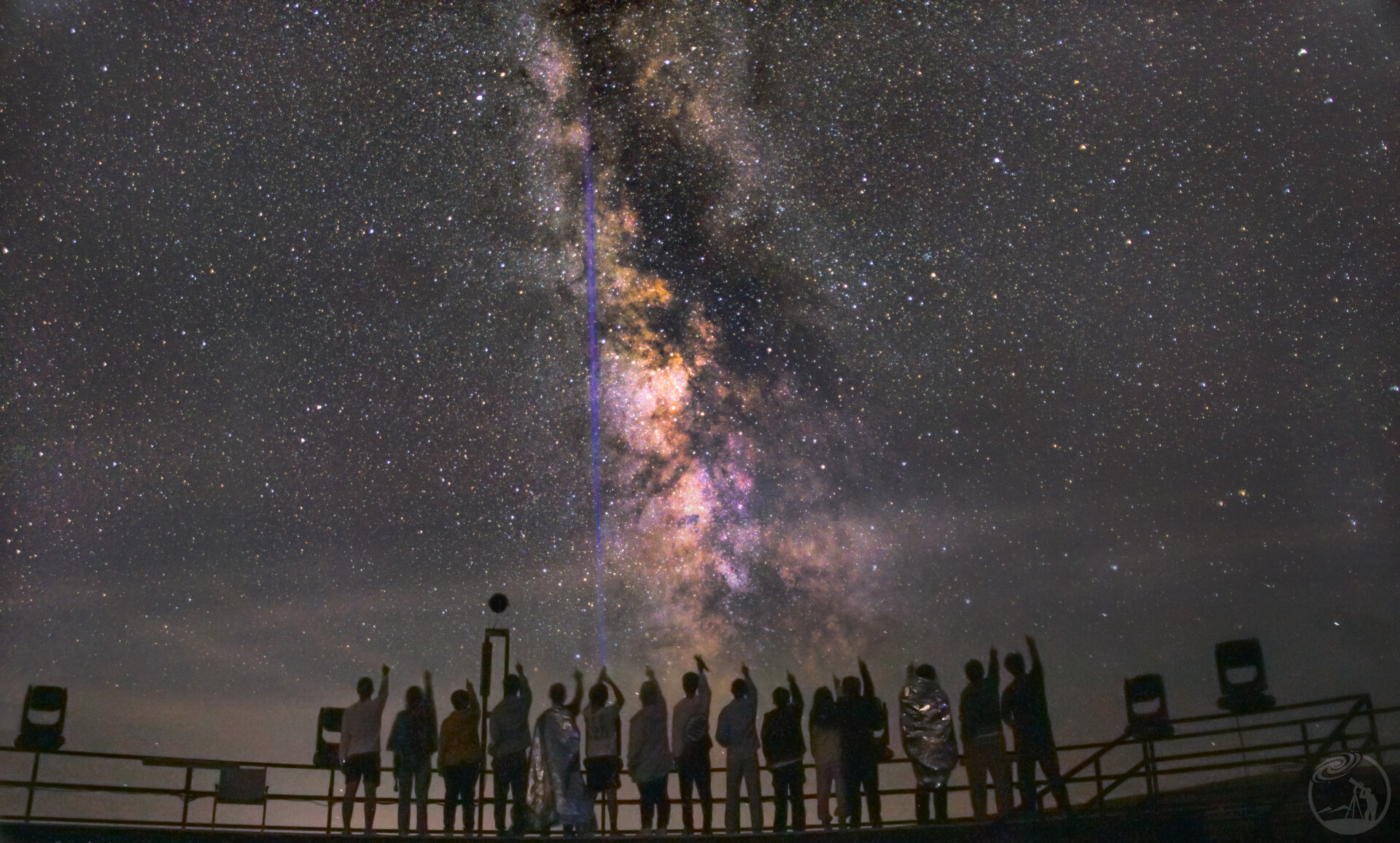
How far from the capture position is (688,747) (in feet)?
32.5

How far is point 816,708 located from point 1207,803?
3557 mm

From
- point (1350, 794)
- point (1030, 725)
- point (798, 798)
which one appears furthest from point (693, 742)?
point (1350, 794)

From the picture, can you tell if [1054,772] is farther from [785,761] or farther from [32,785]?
[32,785]

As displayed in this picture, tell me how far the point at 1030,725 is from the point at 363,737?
6.40 meters

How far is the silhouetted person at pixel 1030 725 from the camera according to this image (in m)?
9.56

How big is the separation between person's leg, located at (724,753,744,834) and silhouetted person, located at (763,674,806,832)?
11.7 inches

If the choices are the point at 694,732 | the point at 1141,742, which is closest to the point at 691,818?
the point at 694,732

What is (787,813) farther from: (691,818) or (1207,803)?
(1207,803)

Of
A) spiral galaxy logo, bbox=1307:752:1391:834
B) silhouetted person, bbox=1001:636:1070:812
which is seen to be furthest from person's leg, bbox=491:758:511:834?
spiral galaxy logo, bbox=1307:752:1391:834

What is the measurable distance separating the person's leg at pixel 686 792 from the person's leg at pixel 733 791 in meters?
0.33

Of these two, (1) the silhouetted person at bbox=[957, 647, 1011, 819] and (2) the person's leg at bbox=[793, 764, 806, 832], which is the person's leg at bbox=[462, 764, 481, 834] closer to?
(2) the person's leg at bbox=[793, 764, 806, 832]

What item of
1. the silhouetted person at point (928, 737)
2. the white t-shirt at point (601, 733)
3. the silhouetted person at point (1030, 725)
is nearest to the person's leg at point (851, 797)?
the silhouetted person at point (928, 737)

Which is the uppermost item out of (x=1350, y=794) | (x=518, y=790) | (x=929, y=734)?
(x=929, y=734)

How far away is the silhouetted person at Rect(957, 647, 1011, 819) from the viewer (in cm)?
977
